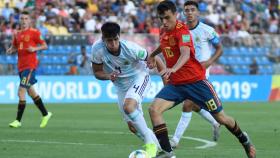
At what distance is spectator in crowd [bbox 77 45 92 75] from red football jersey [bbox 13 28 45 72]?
9927mm

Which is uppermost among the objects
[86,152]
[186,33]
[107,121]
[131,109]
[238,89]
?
[186,33]

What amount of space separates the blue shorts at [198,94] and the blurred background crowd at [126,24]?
17.0 metres

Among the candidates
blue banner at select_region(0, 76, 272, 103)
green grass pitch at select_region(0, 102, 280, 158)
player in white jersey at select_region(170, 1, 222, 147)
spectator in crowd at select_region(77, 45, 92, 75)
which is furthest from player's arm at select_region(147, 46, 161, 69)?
spectator in crowd at select_region(77, 45, 92, 75)

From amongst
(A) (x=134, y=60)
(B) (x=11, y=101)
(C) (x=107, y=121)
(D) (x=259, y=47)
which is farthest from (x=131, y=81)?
(D) (x=259, y=47)

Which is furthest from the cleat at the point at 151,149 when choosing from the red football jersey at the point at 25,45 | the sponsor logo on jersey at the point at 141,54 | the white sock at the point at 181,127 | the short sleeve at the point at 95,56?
the red football jersey at the point at 25,45

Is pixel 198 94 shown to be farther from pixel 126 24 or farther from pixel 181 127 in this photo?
pixel 126 24

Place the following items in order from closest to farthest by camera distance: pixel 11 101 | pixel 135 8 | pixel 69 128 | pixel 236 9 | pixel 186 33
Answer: pixel 186 33 < pixel 69 128 < pixel 11 101 < pixel 135 8 < pixel 236 9

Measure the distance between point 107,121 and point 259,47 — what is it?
38.7 feet

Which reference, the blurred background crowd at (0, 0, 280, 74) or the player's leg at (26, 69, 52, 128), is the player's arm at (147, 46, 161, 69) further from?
the blurred background crowd at (0, 0, 280, 74)

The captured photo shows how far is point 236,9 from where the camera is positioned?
36312 millimetres

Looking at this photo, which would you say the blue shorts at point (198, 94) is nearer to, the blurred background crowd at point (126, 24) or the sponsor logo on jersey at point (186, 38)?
the sponsor logo on jersey at point (186, 38)

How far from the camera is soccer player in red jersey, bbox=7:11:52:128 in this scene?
62.0ft

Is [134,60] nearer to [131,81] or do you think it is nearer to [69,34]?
[131,81]

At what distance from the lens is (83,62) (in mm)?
29406
